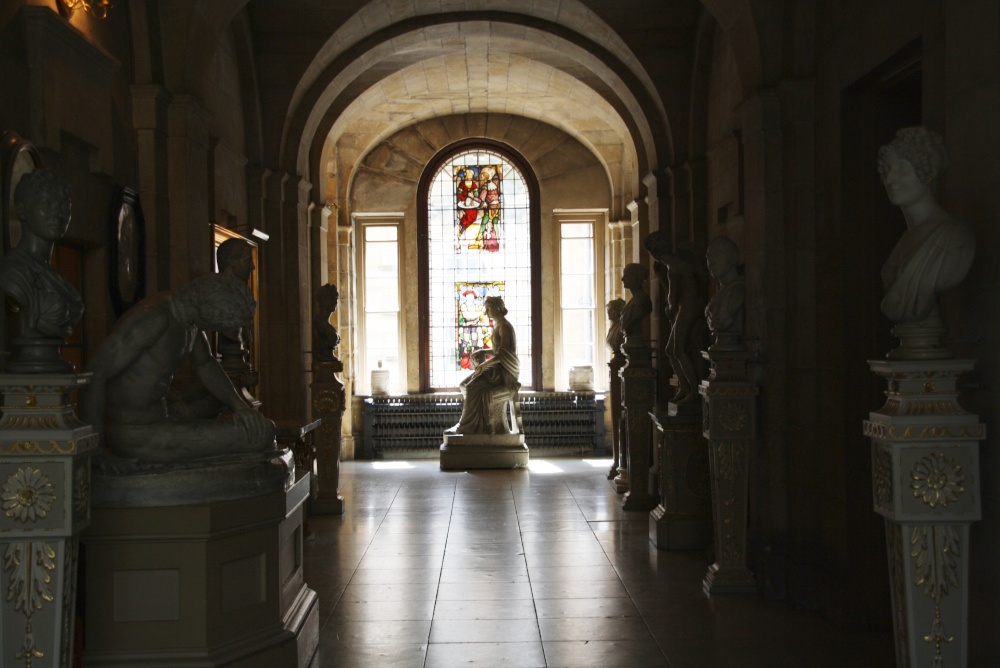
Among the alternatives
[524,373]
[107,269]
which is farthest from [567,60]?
[107,269]

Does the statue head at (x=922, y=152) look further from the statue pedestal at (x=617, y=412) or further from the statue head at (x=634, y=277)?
the statue pedestal at (x=617, y=412)

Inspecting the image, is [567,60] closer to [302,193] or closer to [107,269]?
[302,193]

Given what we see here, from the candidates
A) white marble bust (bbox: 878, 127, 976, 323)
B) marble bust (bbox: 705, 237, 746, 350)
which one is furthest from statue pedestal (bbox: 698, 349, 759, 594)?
white marble bust (bbox: 878, 127, 976, 323)

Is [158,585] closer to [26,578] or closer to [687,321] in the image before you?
[26,578]

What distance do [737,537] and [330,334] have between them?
192 inches

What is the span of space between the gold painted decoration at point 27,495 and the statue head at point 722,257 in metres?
4.23

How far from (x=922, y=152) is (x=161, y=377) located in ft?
10.5

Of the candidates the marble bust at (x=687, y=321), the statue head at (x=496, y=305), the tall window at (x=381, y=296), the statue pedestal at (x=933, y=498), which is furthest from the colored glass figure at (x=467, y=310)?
the statue pedestal at (x=933, y=498)

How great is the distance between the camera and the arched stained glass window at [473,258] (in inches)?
624

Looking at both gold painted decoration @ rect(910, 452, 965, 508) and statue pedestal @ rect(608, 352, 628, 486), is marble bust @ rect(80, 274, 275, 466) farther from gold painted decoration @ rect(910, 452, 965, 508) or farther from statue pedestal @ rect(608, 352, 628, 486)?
statue pedestal @ rect(608, 352, 628, 486)

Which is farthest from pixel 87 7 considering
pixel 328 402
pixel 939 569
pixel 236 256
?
pixel 939 569

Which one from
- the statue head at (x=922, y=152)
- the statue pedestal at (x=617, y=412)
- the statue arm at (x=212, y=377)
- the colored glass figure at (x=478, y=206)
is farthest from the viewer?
the colored glass figure at (x=478, y=206)

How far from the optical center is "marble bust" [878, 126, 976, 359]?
3.57 metres

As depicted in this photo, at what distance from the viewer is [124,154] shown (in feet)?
22.2
